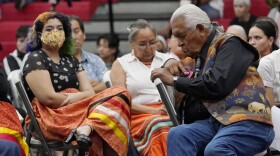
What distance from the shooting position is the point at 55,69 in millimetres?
6906

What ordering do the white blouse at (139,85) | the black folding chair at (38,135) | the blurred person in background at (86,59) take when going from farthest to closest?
the blurred person in background at (86,59)
the white blouse at (139,85)
the black folding chair at (38,135)

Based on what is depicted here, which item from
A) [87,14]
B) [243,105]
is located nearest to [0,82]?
[243,105]

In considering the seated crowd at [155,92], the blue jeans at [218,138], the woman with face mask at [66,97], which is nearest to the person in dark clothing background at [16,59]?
the seated crowd at [155,92]

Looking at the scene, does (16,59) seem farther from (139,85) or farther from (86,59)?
(139,85)

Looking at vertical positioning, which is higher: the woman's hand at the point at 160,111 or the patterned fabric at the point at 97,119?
the patterned fabric at the point at 97,119

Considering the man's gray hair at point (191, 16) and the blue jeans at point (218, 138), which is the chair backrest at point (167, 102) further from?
the man's gray hair at point (191, 16)

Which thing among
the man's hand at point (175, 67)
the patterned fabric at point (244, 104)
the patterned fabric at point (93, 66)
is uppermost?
the man's hand at point (175, 67)

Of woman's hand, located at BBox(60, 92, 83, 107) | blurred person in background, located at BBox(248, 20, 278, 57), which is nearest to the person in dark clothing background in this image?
woman's hand, located at BBox(60, 92, 83, 107)

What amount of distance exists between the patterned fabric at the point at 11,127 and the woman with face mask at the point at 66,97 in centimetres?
29

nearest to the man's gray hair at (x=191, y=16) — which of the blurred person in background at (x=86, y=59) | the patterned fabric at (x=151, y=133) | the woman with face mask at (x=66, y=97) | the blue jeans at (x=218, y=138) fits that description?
the blue jeans at (x=218, y=138)

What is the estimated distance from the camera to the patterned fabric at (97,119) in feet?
20.8

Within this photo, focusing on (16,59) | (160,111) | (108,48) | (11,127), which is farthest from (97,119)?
(16,59)

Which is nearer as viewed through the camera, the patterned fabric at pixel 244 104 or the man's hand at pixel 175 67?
the patterned fabric at pixel 244 104

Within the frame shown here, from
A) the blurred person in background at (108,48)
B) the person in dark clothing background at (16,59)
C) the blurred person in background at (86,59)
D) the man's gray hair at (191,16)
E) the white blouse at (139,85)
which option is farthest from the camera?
the person in dark clothing background at (16,59)
